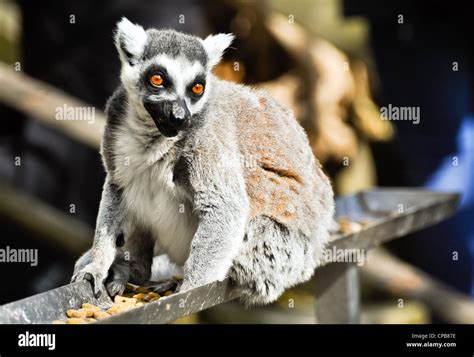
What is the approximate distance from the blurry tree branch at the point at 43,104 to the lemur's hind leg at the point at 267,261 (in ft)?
6.23

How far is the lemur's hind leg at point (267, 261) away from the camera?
3213 mm

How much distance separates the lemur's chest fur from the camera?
3.09m

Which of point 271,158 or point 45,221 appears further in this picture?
point 45,221

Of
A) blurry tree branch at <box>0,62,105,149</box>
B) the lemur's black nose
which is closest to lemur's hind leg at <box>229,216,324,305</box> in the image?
the lemur's black nose

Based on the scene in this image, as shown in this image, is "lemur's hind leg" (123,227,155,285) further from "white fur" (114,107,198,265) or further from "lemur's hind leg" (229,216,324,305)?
"lemur's hind leg" (229,216,324,305)

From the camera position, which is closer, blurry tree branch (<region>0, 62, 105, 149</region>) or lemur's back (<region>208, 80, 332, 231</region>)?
lemur's back (<region>208, 80, 332, 231</region>)

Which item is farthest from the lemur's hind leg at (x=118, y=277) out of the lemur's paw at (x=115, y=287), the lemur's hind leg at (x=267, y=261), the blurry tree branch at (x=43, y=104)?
the blurry tree branch at (x=43, y=104)

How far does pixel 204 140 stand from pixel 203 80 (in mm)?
258

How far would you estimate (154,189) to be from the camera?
3162mm

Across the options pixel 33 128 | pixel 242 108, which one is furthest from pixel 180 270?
pixel 33 128

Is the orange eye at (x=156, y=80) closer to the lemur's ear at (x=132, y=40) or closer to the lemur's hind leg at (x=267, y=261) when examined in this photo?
the lemur's ear at (x=132, y=40)

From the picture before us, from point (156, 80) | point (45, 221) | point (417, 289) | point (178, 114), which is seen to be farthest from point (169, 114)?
point (417, 289)

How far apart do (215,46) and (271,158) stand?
1.94ft

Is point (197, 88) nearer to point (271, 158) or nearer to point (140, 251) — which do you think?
point (271, 158)
